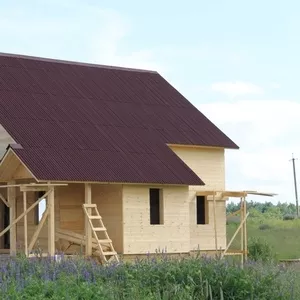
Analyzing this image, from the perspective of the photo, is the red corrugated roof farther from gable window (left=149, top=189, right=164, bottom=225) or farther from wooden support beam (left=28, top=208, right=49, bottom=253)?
wooden support beam (left=28, top=208, right=49, bottom=253)

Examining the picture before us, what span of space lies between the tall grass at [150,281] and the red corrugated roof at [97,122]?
1019cm

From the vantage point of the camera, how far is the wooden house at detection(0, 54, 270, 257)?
2650cm

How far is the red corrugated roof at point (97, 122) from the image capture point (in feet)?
87.8

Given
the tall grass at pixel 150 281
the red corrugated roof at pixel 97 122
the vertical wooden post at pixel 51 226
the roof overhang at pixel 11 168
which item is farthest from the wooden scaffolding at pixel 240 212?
the tall grass at pixel 150 281

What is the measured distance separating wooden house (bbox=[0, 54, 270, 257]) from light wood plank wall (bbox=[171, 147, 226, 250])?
0.04 m

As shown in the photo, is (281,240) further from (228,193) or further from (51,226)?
(51,226)

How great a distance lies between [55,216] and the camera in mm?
28281

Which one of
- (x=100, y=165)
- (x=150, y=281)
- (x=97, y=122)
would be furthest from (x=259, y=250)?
(x=150, y=281)

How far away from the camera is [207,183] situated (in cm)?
3278

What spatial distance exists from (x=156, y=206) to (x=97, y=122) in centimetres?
338

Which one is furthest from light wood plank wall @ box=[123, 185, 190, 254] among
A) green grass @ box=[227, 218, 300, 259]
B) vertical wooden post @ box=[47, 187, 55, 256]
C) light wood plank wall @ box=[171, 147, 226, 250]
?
green grass @ box=[227, 218, 300, 259]

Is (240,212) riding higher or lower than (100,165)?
lower

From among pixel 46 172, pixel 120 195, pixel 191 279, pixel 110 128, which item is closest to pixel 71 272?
pixel 191 279

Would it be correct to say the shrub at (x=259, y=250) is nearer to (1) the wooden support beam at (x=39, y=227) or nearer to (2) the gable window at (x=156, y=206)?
(2) the gable window at (x=156, y=206)
